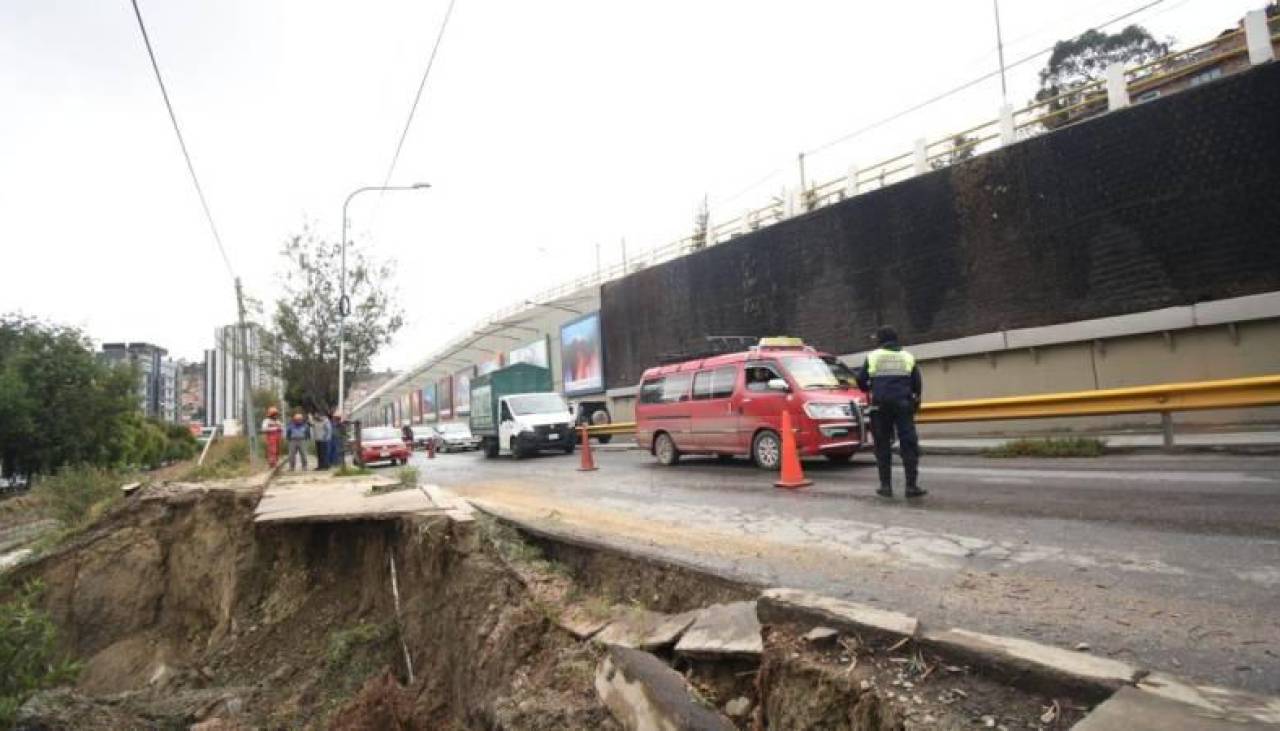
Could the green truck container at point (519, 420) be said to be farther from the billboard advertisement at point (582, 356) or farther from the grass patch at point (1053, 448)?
the grass patch at point (1053, 448)

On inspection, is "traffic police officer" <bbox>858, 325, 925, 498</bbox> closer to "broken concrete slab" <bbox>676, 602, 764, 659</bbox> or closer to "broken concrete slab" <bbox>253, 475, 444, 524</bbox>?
"broken concrete slab" <bbox>676, 602, 764, 659</bbox>

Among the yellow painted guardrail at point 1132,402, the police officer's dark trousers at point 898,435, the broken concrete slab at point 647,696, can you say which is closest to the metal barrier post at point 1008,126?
the yellow painted guardrail at point 1132,402

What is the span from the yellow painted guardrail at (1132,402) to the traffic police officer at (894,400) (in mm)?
5011

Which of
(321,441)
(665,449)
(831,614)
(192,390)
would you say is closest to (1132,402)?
(665,449)

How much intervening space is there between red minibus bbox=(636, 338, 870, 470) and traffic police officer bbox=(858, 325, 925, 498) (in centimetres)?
291

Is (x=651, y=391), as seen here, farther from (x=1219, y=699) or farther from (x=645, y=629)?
(x=1219, y=699)

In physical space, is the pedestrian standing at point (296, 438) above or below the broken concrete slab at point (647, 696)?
above

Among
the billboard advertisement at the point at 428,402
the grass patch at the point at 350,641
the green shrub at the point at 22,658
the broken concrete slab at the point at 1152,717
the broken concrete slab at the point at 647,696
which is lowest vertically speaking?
the grass patch at the point at 350,641

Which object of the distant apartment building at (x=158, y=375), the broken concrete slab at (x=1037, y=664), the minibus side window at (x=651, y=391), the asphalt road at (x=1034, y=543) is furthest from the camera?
the distant apartment building at (x=158, y=375)

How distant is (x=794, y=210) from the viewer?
2300 cm

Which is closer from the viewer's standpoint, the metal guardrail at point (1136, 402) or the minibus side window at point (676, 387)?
the metal guardrail at point (1136, 402)

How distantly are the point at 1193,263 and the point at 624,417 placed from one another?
2341 cm

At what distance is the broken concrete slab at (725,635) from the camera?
125 inches

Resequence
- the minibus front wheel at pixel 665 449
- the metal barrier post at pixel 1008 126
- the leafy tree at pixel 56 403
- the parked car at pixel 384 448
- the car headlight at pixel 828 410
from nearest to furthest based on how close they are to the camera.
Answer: the car headlight at pixel 828 410 → the minibus front wheel at pixel 665 449 → the metal barrier post at pixel 1008 126 → the parked car at pixel 384 448 → the leafy tree at pixel 56 403
